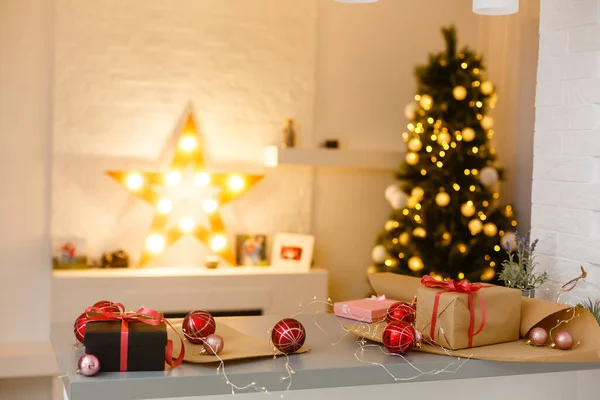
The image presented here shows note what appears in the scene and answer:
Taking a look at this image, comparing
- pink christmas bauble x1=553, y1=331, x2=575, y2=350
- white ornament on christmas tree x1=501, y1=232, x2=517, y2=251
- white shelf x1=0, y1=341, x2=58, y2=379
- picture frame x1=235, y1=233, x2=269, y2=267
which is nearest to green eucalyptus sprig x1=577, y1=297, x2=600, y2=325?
pink christmas bauble x1=553, y1=331, x2=575, y2=350

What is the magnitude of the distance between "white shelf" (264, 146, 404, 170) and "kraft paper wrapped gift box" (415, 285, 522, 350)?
121 inches

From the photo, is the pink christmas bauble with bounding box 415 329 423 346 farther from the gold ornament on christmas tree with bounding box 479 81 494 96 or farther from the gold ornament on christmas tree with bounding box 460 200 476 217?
the gold ornament on christmas tree with bounding box 479 81 494 96

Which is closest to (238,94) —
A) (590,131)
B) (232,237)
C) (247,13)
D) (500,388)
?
(247,13)

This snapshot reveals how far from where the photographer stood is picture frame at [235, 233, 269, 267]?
528 centimetres

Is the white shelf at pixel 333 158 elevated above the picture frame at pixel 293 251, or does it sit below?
above

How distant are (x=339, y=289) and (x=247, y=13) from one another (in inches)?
77.6

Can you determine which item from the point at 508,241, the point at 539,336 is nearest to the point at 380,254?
the point at 508,241

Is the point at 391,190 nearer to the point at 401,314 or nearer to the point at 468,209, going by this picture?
the point at 468,209

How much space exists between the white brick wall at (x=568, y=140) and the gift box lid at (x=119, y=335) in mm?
1493

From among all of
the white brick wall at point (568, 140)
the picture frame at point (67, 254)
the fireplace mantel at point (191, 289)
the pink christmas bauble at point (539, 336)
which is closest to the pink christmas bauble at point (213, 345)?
the pink christmas bauble at point (539, 336)

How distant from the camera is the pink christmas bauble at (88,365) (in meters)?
1.74

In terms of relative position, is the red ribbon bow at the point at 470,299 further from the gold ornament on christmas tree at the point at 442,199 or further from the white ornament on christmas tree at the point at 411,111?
the white ornament on christmas tree at the point at 411,111

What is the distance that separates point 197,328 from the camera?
6.73ft

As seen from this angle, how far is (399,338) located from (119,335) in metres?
0.70
